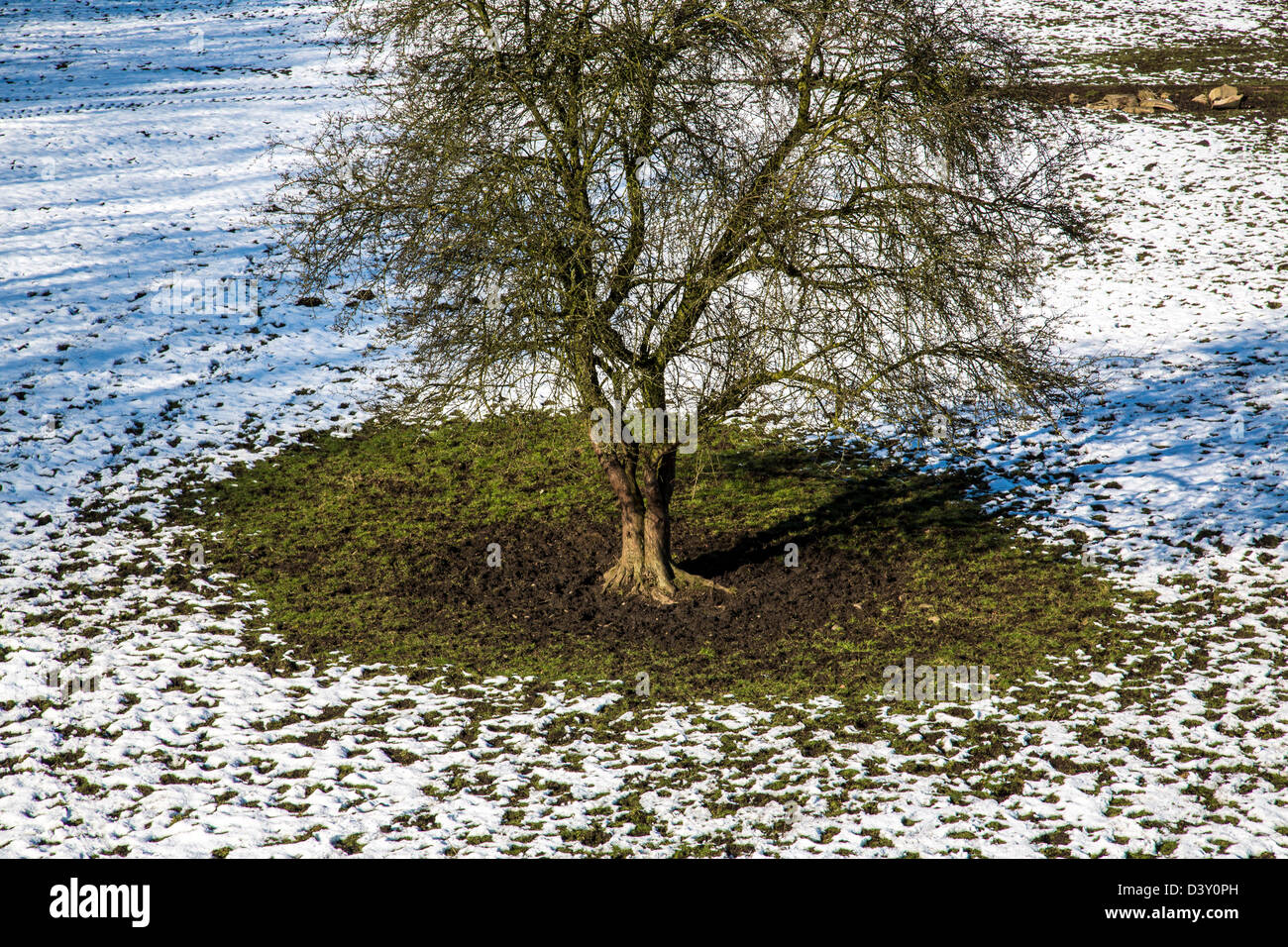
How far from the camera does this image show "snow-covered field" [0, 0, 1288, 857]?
8.08m

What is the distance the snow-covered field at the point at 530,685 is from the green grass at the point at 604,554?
58cm

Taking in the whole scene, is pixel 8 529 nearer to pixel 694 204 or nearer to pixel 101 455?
pixel 101 455

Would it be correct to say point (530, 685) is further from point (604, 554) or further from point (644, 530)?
point (604, 554)

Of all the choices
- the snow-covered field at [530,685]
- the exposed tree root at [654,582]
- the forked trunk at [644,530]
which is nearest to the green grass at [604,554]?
the exposed tree root at [654,582]

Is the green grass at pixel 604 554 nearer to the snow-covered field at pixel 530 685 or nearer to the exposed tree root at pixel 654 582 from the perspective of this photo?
the exposed tree root at pixel 654 582

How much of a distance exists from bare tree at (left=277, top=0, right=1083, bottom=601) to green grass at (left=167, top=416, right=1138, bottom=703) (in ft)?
5.90

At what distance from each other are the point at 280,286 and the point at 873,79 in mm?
15707

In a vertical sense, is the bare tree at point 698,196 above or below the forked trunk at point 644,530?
above

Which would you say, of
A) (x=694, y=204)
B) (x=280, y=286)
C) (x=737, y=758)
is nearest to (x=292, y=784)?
(x=737, y=758)

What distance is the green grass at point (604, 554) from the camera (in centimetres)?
1083

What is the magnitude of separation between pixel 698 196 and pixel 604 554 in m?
5.33

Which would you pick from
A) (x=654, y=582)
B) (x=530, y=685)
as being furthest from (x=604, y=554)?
(x=530, y=685)

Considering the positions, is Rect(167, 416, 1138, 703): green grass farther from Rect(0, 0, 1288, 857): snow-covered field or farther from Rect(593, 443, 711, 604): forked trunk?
Rect(0, 0, 1288, 857): snow-covered field

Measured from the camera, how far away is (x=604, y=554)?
1318cm
